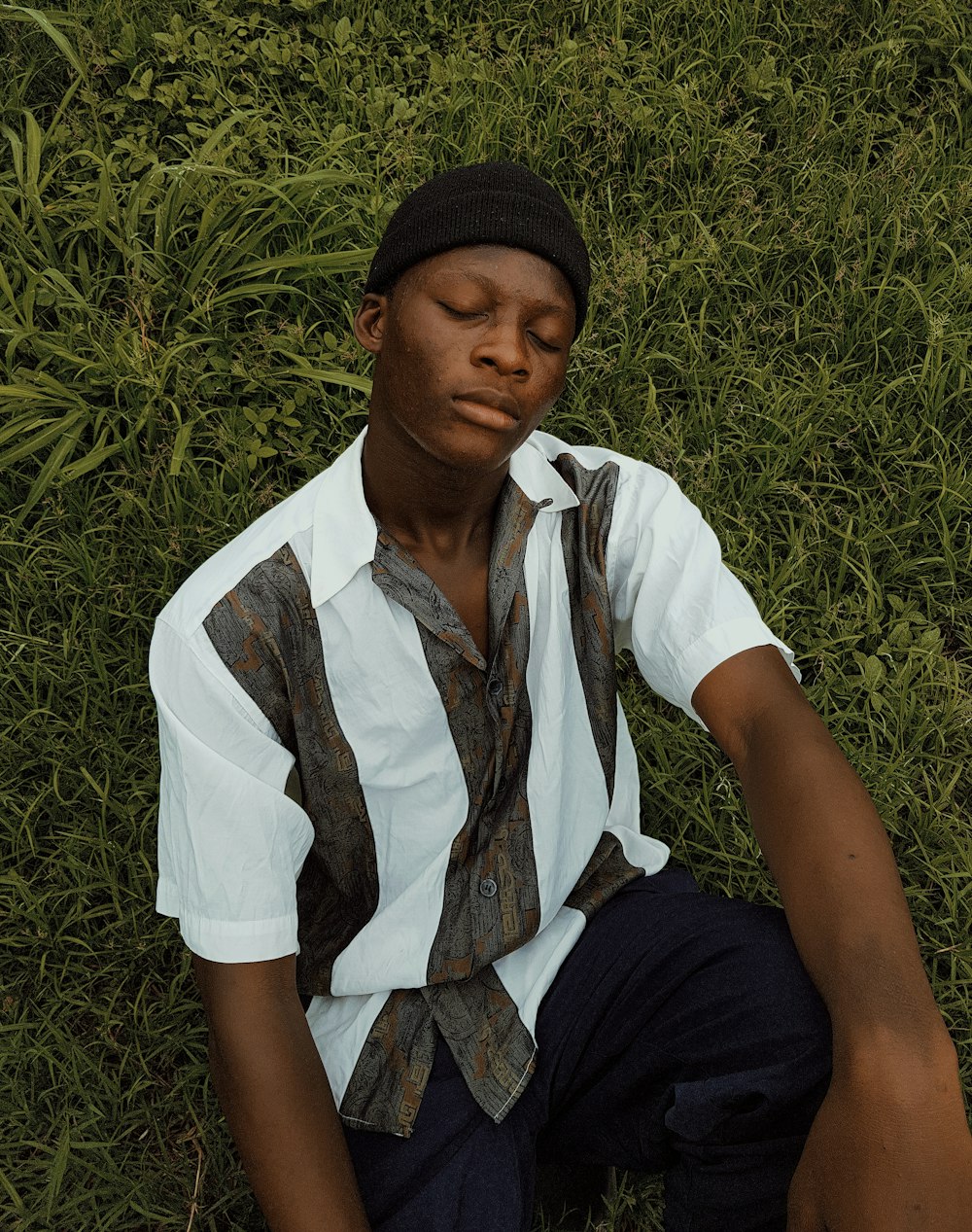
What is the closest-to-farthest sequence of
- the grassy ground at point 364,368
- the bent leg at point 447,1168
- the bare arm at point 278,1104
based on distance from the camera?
1. the bare arm at point 278,1104
2. the bent leg at point 447,1168
3. the grassy ground at point 364,368

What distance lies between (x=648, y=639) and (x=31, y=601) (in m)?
1.74

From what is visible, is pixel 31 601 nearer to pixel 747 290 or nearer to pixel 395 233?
pixel 395 233

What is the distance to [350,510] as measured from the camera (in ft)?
6.42

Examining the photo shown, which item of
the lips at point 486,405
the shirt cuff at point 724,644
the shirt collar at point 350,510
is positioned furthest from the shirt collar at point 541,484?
the shirt cuff at point 724,644

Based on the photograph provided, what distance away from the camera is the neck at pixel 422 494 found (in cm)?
192

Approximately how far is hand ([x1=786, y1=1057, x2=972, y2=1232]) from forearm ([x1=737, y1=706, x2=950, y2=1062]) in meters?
0.05

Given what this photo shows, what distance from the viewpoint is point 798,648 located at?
124 inches

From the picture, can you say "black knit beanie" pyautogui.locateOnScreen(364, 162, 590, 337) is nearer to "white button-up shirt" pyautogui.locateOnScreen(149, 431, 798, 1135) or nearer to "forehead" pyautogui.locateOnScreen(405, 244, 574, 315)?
"forehead" pyautogui.locateOnScreen(405, 244, 574, 315)

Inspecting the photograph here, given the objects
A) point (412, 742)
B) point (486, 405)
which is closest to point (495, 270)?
point (486, 405)

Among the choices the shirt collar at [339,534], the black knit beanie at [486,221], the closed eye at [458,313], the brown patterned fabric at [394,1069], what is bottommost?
the brown patterned fabric at [394,1069]

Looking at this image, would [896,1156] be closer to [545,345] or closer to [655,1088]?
[655,1088]

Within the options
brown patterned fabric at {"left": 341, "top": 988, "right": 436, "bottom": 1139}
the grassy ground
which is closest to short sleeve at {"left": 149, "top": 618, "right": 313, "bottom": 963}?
brown patterned fabric at {"left": 341, "top": 988, "right": 436, "bottom": 1139}

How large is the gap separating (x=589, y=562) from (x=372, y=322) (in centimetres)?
58

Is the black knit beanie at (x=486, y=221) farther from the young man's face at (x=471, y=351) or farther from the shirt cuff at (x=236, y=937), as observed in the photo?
the shirt cuff at (x=236, y=937)
